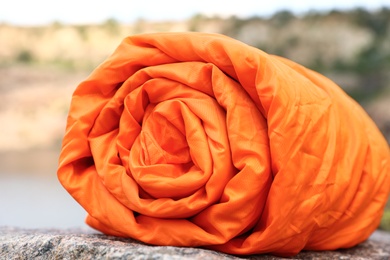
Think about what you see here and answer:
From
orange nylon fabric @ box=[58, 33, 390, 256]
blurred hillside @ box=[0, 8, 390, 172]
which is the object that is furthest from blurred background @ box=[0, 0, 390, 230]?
orange nylon fabric @ box=[58, 33, 390, 256]

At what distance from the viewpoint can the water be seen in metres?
6.05

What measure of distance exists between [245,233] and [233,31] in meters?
10.6

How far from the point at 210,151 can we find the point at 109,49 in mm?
11001

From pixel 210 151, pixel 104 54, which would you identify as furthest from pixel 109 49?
pixel 210 151

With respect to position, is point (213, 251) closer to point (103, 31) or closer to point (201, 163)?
point (201, 163)

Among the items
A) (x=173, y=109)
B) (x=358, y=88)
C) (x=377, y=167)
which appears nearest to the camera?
(x=173, y=109)

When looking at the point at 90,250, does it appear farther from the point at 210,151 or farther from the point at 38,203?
the point at 38,203

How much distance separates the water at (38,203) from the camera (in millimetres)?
6051

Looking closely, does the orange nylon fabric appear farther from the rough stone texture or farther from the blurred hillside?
the blurred hillside

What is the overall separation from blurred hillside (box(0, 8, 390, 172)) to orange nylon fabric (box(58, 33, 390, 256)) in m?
8.29

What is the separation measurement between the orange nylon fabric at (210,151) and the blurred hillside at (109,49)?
8.29 metres

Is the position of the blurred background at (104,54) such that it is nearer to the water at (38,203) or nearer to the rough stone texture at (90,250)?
the water at (38,203)

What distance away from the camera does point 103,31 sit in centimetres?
1269

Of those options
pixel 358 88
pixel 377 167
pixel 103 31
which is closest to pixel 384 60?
pixel 358 88
